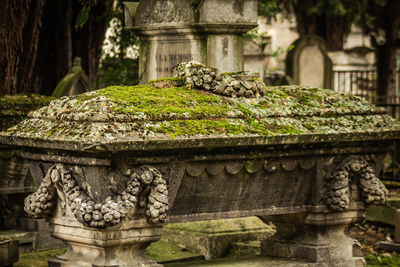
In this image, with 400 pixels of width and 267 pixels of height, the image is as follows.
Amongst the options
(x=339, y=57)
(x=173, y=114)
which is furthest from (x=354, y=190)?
(x=339, y=57)

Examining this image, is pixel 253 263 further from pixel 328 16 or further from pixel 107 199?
pixel 328 16

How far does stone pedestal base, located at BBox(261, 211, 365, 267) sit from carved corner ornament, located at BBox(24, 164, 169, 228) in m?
1.44

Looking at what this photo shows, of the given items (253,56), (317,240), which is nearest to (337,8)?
(253,56)

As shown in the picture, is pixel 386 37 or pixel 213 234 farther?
pixel 386 37

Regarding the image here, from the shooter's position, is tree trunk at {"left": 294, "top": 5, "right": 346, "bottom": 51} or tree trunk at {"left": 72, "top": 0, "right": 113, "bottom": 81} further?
tree trunk at {"left": 294, "top": 5, "right": 346, "bottom": 51}

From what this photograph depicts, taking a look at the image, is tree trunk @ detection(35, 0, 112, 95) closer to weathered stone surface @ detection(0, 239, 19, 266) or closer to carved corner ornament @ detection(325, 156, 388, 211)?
weathered stone surface @ detection(0, 239, 19, 266)

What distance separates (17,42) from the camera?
989 centimetres

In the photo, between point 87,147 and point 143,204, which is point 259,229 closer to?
point 143,204

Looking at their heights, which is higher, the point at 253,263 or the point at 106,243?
the point at 106,243

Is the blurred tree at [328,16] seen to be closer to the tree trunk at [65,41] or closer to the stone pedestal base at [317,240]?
the tree trunk at [65,41]

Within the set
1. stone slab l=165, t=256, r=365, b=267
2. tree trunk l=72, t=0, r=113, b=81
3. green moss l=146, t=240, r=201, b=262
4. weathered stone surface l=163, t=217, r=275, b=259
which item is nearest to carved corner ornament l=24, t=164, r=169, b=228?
stone slab l=165, t=256, r=365, b=267

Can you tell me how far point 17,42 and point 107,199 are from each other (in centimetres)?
514

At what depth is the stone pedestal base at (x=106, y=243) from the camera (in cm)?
526

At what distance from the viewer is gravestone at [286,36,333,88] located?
51.3 feet
